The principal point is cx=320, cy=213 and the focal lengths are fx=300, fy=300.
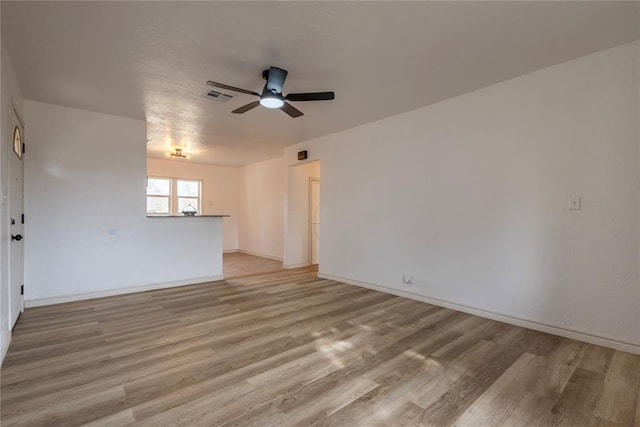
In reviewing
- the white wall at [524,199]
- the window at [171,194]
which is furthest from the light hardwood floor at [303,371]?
the window at [171,194]

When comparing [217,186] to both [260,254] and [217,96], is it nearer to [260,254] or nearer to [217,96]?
[260,254]

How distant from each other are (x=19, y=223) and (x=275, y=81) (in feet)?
10.9

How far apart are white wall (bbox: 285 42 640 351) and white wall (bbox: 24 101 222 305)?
134 inches

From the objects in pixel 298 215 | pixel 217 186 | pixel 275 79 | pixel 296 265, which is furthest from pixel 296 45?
pixel 217 186

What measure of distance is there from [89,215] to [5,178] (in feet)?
5.09

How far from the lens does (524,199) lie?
10.0 feet

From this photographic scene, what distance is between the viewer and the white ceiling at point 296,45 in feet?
6.88

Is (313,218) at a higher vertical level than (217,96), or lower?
lower

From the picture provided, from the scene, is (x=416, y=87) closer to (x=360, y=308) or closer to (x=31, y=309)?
(x=360, y=308)

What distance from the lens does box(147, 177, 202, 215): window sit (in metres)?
7.58

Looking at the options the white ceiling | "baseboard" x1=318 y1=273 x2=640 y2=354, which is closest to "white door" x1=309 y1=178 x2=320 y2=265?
"baseboard" x1=318 y1=273 x2=640 y2=354

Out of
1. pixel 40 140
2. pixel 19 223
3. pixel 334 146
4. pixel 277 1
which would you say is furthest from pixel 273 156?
pixel 277 1

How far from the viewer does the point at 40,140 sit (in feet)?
12.3

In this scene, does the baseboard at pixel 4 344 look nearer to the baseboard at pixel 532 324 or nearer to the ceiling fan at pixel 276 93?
the ceiling fan at pixel 276 93
